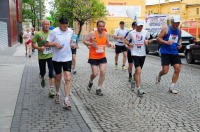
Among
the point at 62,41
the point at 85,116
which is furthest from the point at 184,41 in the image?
the point at 85,116

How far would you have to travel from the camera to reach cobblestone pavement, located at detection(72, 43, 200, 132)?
588cm

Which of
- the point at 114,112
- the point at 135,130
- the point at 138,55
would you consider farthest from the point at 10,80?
the point at 135,130

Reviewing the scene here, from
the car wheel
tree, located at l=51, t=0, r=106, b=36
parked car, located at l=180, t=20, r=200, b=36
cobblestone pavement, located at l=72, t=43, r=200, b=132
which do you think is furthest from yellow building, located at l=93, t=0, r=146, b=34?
cobblestone pavement, located at l=72, t=43, r=200, b=132

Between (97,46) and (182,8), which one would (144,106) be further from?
(182,8)

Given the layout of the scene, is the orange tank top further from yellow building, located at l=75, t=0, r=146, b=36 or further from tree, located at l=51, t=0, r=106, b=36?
yellow building, located at l=75, t=0, r=146, b=36

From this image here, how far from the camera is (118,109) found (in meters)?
7.04

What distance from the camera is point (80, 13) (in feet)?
164

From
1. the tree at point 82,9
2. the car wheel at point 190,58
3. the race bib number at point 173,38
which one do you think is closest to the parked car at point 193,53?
the car wheel at point 190,58

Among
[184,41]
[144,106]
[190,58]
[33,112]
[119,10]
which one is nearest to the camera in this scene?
[33,112]

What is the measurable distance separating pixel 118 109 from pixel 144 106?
61cm

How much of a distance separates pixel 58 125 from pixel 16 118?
916mm

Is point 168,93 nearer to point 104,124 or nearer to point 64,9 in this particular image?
point 104,124

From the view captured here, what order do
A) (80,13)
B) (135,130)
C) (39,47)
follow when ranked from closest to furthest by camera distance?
(135,130), (39,47), (80,13)

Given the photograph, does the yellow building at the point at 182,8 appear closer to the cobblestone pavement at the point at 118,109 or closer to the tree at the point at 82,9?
the tree at the point at 82,9
